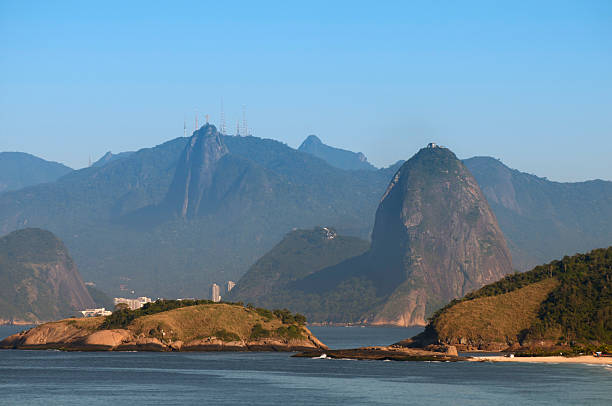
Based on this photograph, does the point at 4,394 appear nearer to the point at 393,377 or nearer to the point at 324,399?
the point at 324,399

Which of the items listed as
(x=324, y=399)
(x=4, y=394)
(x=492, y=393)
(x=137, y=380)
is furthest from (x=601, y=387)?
(x=4, y=394)

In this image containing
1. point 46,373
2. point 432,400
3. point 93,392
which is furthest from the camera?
point 46,373

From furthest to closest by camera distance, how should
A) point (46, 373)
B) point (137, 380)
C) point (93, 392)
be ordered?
1. point (46, 373)
2. point (137, 380)
3. point (93, 392)

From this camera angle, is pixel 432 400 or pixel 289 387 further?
pixel 289 387

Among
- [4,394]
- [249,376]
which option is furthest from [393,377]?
[4,394]

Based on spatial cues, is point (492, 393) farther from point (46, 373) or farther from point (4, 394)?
point (46, 373)

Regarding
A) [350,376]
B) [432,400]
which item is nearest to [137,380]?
[350,376]

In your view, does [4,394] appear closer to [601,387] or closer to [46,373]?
[46,373]

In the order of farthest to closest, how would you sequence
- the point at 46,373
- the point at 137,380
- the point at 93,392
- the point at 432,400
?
the point at 46,373, the point at 137,380, the point at 93,392, the point at 432,400

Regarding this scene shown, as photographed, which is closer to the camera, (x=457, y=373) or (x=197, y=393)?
(x=197, y=393)
